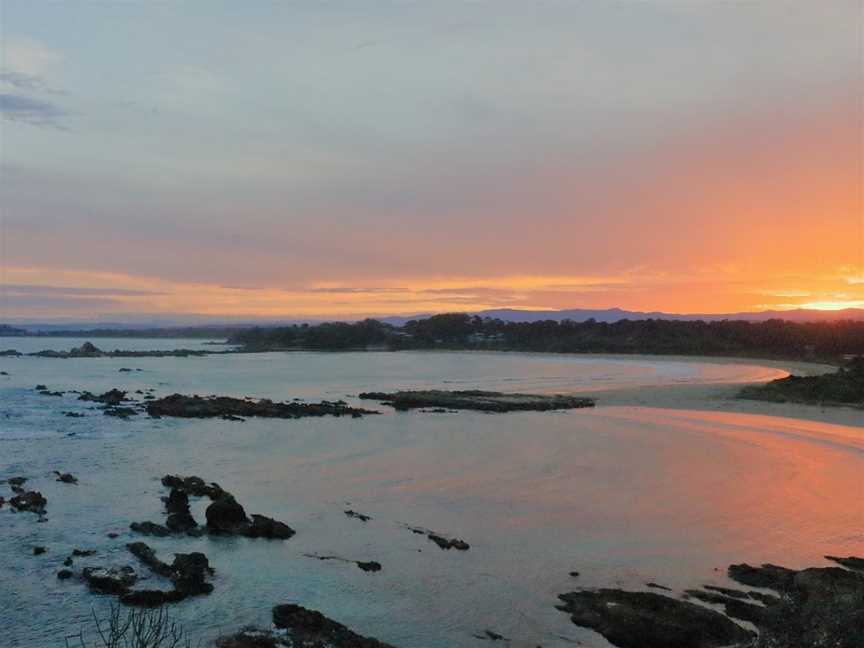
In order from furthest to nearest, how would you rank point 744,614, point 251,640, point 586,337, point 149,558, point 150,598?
point 586,337 < point 149,558 < point 150,598 < point 744,614 < point 251,640

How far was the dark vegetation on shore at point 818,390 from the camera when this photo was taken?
3275 cm

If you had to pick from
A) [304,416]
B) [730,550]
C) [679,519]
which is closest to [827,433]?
Result: [679,519]

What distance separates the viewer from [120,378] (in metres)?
58.9

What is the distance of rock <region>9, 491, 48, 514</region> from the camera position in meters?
14.3

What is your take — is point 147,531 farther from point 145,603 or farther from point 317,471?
point 317,471

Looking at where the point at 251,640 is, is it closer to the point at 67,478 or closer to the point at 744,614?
the point at 744,614

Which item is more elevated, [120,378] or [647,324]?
[647,324]

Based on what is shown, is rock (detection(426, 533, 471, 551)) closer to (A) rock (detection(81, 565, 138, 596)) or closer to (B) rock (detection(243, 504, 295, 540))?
(B) rock (detection(243, 504, 295, 540))

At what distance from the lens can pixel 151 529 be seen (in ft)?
41.8

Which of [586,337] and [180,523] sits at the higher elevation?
[586,337]

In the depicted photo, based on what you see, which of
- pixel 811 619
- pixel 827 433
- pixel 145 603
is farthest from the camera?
pixel 827 433

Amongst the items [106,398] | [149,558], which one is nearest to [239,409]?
[106,398]

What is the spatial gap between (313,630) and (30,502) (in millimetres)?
9275

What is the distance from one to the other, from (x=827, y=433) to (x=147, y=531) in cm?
2307
